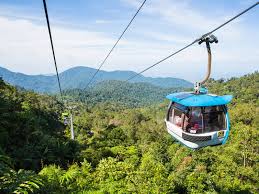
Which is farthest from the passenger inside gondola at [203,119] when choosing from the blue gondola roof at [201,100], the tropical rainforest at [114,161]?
the tropical rainforest at [114,161]

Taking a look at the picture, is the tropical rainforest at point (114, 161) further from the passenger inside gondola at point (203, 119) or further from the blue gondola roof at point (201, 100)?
the blue gondola roof at point (201, 100)

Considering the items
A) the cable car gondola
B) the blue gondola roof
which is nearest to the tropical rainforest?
the cable car gondola

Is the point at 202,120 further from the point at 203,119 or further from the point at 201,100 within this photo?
the point at 201,100

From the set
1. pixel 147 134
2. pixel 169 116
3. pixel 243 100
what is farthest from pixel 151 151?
pixel 243 100

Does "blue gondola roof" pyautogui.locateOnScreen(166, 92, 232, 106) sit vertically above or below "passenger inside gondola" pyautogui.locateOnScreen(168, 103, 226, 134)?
above

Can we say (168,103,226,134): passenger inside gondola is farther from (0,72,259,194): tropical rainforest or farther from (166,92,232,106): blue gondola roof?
(0,72,259,194): tropical rainforest

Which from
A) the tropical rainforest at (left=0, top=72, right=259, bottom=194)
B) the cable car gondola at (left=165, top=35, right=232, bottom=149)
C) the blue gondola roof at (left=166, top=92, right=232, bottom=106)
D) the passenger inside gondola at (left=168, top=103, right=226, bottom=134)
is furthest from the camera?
the tropical rainforest at (left=0, top=72, right=259, bottom=194)

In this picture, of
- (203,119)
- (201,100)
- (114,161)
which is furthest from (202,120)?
(114,161)

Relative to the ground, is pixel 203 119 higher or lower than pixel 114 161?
higher

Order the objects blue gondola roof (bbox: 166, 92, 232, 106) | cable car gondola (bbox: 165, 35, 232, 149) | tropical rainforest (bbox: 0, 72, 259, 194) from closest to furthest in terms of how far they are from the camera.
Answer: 1. blue gondola roof (bbox: 166, 92, 232, 106)
2. cable car gondola (bbox: 165, 35, 232, 149)
3. tropical rainforest (bbox: 0, 72, 259, 194)

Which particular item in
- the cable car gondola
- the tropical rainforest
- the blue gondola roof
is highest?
the blue gondola roof

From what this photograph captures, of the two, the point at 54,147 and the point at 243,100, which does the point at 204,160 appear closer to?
the point at 54,147

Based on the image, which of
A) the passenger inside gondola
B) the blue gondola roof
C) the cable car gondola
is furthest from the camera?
the passenger inside gondola

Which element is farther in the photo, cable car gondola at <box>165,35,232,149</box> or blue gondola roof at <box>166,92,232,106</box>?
cable car gondola at <box>165,35,232,149</box>
